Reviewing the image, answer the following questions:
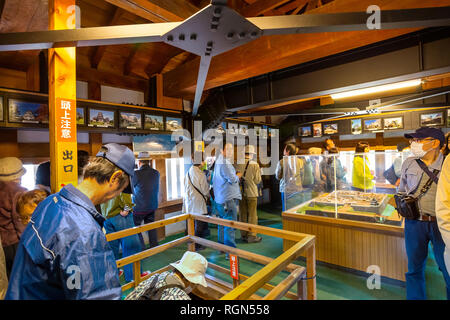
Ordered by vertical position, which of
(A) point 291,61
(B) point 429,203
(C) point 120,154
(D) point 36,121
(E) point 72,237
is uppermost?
(A) point 291,61

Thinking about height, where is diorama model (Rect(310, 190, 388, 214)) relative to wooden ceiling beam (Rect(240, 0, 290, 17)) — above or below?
below

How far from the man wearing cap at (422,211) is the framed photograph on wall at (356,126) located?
5.11m

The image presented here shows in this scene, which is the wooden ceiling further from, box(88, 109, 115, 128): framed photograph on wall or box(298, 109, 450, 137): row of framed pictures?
box(298, 109, 450, 137): row of framed pictures

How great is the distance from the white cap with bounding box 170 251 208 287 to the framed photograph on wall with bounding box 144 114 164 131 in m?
3.36

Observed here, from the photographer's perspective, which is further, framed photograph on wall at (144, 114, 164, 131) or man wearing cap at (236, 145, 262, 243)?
man wearing cap at (236, 145, 262, 243)

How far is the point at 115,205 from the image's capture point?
3461 millimetres

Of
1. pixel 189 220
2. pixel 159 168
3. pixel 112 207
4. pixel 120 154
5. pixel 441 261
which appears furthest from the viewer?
pixel 159 168

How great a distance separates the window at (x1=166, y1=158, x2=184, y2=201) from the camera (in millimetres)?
6094

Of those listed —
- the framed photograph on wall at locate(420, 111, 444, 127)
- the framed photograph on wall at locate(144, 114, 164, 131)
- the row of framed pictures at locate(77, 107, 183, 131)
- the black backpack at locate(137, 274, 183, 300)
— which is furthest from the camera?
the framed photograph on wall at locate(420, 111, 444, 127)

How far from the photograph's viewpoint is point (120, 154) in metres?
1.57

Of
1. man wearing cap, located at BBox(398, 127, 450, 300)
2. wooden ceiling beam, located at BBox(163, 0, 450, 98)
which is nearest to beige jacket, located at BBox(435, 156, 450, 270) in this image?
man wearing cap, located at BBox(398, 127, 450, 300)
